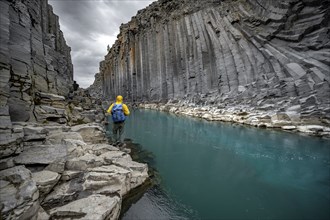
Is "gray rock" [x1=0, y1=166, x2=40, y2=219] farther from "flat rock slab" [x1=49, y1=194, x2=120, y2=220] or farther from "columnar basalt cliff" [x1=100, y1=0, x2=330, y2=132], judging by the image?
"columnar basalt cliff" [x1=100, y1=0, x2=330, y2=132]

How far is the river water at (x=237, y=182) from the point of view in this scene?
483cm

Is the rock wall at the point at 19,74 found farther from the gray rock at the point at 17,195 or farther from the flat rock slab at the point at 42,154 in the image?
the gray rock at the point at 17,195

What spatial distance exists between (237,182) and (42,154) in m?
6.48

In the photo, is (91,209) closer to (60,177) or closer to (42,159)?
(60,177)

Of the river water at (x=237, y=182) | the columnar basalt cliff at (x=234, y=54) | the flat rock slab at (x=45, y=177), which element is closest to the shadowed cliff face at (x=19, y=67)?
the flat rock slab at (x=45, y=177)

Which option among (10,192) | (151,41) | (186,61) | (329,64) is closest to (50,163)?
(10,192)

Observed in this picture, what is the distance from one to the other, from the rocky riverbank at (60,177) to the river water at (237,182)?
0.78m

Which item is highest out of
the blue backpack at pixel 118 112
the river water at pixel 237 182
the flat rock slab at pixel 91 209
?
the blue backpack at pixel 118 112

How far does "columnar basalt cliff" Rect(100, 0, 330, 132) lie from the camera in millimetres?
18734

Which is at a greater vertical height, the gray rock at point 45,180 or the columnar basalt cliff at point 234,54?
the columnar basalt cliff at point 234,54

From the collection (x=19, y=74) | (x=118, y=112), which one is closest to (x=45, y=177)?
(x=118, y=112)

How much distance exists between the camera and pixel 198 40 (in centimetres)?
3403

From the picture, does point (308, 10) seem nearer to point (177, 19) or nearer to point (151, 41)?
point (177, 19)

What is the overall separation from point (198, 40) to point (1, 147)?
34.7m
